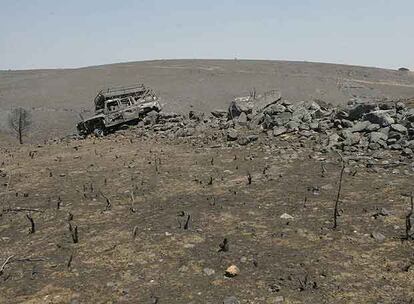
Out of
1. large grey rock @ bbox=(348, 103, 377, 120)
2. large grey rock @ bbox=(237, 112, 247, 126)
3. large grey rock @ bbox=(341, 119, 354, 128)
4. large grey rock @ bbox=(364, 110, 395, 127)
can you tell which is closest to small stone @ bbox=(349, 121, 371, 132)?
large grey rock @ bbox=(364, 110, 395, 127)

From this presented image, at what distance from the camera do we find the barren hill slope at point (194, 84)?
40.8 meters

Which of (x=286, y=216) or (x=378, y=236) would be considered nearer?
(x=378, y=236)

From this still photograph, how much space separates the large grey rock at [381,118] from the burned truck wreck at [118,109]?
10651 mm

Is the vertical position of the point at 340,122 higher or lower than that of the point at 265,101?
lower

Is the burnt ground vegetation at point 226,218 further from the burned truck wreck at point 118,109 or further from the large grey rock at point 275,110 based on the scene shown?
the burned truck wreck at point 118,109

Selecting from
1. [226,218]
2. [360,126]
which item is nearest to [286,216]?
[226,218]

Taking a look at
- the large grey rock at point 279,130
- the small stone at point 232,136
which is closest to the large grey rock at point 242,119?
the small stone at point 232,136

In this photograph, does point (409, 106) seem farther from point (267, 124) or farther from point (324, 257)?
point (324, 257)

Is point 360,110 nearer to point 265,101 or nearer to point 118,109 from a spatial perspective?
point 265,101

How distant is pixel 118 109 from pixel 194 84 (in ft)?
98.0

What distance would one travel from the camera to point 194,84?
166 ft

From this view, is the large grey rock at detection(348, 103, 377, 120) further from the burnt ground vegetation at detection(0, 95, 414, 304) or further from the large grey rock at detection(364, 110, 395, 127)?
the large grey rock at detection(364, 110, 395, 127)

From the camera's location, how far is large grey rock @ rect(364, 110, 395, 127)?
14.1 meters

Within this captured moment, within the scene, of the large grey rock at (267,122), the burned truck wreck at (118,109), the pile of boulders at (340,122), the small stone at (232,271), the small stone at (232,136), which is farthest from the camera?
the burned truck wreck at (118,109)
